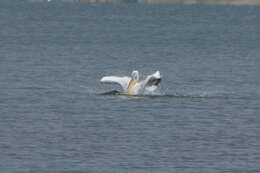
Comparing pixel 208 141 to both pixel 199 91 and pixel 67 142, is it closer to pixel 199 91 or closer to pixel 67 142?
pixel 67 142

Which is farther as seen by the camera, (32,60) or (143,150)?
(32,60)

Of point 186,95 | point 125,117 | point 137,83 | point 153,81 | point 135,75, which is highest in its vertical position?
point 135,75

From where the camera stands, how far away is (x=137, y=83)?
74.6m

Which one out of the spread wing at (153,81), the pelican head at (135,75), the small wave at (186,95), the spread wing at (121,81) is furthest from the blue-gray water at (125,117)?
the pelican head at (135,75)

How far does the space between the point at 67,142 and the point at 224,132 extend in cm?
809

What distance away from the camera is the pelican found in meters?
73.5

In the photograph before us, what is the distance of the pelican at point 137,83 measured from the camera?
73.5m

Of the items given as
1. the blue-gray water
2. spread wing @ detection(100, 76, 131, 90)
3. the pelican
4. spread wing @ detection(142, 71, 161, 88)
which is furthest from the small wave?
spread wing @ detection(142, 71, 161, 88)

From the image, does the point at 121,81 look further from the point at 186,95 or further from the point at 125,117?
the point at 125,117

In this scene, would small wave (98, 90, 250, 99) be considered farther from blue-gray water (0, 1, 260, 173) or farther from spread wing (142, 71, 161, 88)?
spread wing (142, 71, 161, 88)

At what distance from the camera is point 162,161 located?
173 feet

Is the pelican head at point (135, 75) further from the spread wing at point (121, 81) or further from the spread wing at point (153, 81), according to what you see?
the spread wing at point (121, 81)

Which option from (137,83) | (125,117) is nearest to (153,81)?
(137,83)

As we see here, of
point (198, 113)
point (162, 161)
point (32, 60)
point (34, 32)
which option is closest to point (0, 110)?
point (198, 113)
